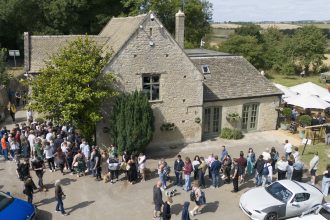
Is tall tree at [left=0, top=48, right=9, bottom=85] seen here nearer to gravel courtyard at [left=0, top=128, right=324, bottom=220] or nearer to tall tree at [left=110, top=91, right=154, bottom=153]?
gravel courtyard at [left=0, top=128, right=324, bottom=220]

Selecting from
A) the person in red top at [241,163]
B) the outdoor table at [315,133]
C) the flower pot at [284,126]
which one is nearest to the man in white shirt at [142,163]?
the person in red top at [241,163]

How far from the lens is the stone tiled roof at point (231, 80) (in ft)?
78.5

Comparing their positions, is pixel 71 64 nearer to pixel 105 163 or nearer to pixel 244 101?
pixel 105 163

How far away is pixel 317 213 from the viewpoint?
45.8ft

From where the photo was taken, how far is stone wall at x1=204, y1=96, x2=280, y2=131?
24125mm

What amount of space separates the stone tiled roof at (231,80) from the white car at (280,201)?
9.47 metres

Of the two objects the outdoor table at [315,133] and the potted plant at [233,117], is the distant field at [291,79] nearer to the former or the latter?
the outdoor table at [315,133]

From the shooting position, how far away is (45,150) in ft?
58.3

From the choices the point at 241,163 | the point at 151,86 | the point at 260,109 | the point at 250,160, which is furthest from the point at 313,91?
the point at 241,163

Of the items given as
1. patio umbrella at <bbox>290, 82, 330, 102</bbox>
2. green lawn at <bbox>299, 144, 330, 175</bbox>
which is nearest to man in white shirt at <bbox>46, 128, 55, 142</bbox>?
green lawn at <bbox>299, 144, 330, 175</bbox>

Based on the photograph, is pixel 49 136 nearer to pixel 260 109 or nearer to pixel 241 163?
pixel 241 163

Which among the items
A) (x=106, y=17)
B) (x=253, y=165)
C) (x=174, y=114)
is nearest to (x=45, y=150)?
(x=174, y=114)

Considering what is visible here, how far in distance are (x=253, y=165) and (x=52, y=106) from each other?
10629 mm

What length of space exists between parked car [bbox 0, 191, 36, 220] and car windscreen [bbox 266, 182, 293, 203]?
9.44 m
